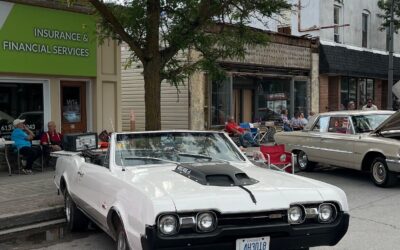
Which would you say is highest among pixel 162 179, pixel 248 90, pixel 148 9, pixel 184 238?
pixel 148 9

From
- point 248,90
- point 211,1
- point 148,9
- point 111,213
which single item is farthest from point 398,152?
point 248,90

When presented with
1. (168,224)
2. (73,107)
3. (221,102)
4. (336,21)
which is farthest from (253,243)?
(336,21)

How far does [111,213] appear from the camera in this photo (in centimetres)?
477

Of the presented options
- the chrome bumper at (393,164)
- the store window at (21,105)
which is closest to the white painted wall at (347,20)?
the chrome bumper at (393,164)

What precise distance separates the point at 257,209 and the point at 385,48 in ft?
81.0

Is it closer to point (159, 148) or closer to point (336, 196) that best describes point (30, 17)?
point (159, 148)

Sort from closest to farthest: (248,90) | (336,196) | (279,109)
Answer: (336,196) < (248,90) < (279,109)

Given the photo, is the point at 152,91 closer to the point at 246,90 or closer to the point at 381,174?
the point at 381,174

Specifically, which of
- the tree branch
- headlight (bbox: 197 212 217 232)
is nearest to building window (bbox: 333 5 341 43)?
the tree branch

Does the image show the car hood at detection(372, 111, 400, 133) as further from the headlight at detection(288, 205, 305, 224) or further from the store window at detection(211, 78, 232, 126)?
the store window at detection(211, 78, 232, 126)

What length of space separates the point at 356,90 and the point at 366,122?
13.6 meters

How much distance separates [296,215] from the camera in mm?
4348

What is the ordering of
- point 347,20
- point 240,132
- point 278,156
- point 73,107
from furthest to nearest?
point 347,20 → point 240,132 → point 73,107 → point 278,156

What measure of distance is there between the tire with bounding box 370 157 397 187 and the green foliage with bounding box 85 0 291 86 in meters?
3.35
